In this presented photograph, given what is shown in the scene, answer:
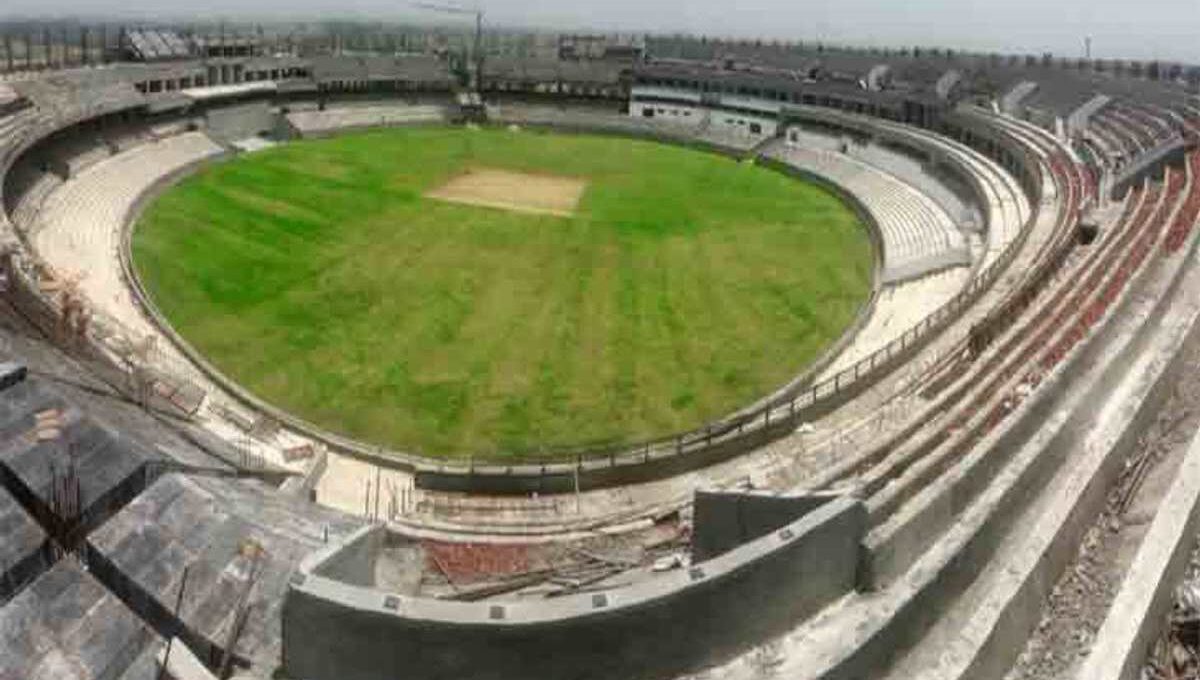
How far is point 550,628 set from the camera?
37.7 feet

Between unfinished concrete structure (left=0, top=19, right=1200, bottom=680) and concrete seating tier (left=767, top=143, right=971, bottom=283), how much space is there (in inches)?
18.1

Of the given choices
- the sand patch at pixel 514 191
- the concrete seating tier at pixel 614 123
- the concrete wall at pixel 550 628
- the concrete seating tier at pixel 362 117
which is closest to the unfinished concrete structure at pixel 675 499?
the concrete wall at pixel 550 628

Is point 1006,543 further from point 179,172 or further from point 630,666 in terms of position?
point 179,172

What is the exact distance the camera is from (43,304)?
28297 millimetres

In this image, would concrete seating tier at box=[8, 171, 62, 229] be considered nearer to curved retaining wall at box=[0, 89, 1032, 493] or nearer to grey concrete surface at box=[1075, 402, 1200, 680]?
curved retaining wall at box=[0, 89, 1032, 493]

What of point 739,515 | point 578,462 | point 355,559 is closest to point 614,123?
point 578,462

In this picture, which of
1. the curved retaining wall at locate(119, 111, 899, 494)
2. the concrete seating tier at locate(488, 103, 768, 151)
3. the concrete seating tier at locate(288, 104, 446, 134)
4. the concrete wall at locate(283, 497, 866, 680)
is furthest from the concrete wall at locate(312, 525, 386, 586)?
the concrete seating tier at locate(488, 103, 768, 151)

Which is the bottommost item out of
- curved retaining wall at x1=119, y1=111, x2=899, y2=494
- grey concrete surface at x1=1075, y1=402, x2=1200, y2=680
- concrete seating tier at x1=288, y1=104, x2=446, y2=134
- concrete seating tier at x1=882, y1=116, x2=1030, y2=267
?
curved retaining wall at x1=119, y1=111, x2=899, y2=494

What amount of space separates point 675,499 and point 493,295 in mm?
17943

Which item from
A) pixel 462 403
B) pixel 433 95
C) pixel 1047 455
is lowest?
pixel 462 403

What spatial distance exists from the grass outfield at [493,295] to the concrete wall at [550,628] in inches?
606

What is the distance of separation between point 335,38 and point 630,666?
86.7 m

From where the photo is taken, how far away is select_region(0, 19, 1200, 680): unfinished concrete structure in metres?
12.1

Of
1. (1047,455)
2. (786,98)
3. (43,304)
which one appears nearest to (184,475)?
(1047,455)
